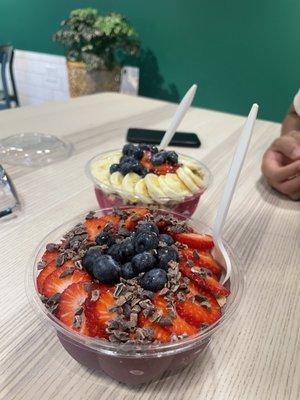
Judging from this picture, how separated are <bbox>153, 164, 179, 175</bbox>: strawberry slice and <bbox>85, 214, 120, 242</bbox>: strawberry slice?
0.26 meters

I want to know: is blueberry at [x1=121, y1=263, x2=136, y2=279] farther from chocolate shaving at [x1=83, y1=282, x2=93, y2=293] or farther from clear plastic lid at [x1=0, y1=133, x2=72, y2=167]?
clear plastic lid at [x1=0, y1=133, x2=72, y2=167]

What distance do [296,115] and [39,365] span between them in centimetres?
133

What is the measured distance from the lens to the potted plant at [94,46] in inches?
135

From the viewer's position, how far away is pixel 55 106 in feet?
6.23

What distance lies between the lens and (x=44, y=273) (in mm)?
610

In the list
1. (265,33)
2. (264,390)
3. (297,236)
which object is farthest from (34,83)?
(264,390)

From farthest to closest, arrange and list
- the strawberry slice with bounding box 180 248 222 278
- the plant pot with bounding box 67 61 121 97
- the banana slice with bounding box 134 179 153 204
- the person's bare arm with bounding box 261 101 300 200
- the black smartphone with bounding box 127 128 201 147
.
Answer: the plant pot with bounding box 67 61 121 97
the black smartphone with bounding box 127 128 201 147
the person's bare arm with bounding box 261 101 300 200
the banana slice with bounding box 134 179 153 204
the strawberry slice with bounding box 180 248 222 278

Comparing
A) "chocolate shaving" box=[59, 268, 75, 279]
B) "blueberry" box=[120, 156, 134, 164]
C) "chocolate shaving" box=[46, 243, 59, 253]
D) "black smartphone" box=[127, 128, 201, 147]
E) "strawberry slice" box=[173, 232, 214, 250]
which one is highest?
"chocolate shaving" box=[59, 268, 75, 279]

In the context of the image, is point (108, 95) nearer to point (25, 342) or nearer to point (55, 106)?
point (55, 106)

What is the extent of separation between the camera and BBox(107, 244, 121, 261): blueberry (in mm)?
600

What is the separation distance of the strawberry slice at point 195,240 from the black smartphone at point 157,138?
2.69ft

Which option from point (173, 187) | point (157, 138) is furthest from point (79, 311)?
point (157, 138)

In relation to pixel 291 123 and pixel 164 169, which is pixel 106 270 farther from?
pixel 291 123

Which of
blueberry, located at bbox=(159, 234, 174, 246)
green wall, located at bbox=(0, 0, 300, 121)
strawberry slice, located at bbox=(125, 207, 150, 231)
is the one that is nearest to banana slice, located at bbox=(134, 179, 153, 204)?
strawberry slice, located at bbox=(125, 207, 150, 231)
